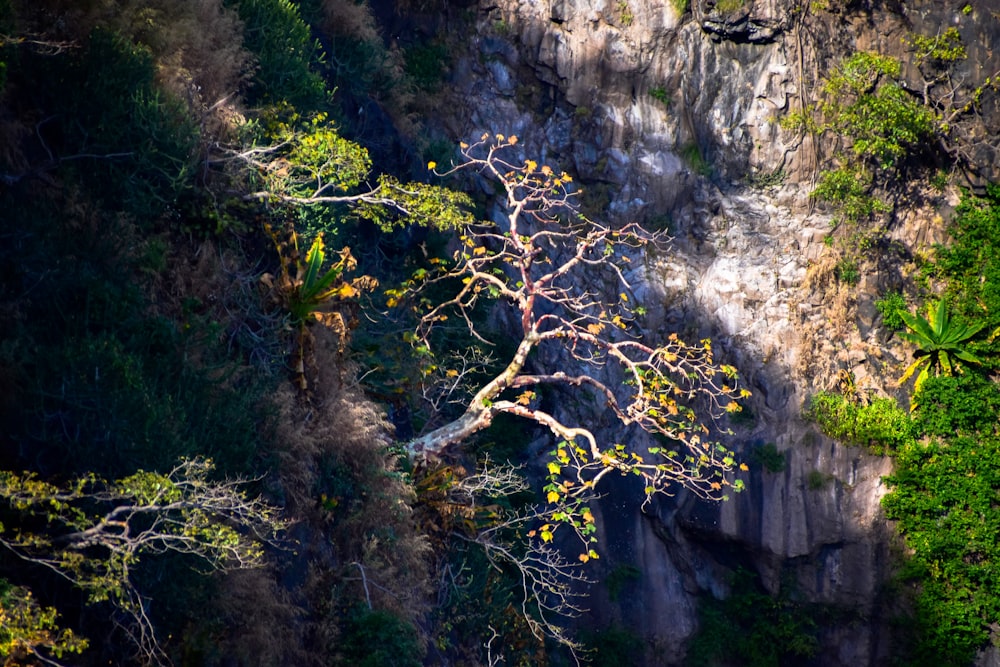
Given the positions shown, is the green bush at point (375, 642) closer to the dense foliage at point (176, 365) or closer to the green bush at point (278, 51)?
the dense foliage at point (176, 365)

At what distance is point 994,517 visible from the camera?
1556cm

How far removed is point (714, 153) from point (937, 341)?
16.8 ft

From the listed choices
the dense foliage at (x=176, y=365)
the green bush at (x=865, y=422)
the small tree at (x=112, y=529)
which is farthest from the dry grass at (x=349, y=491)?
the green bush at (x=865, y=422)

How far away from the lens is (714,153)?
17406 mm

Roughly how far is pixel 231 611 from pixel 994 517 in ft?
41.2

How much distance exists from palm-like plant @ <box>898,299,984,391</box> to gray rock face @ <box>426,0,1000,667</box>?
421mm

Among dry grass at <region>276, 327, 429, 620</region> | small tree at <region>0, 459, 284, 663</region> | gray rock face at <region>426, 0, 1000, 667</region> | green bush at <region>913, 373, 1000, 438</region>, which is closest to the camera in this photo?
small tree at <region>0, 459, 284, 663</region>

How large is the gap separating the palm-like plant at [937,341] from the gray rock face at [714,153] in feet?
1.38

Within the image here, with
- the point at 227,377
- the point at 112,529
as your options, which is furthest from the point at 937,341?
the point at 112,529

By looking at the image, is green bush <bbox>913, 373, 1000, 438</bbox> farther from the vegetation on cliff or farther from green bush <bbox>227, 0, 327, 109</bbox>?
green bush <bbox>227, 0, 327, 109</bbox>

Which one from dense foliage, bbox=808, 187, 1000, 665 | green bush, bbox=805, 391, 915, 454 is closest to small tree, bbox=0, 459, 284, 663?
green bush, bbox=805, 391, 915, 454

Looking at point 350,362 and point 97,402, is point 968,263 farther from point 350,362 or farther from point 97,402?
point 97,402

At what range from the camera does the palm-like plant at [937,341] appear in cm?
1633

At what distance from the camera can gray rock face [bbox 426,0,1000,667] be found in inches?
661
